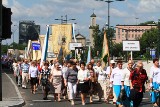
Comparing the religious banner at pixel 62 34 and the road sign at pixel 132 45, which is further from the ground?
the religious banner at pixel 62 34

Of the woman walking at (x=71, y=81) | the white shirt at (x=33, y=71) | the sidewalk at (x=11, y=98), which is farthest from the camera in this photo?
the white shirt at (x=33, y=71)

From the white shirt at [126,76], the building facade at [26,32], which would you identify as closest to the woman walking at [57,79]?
the white shirt at [126,76]

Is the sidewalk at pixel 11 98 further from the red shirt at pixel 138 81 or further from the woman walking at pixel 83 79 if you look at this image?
the red shirt at pixel 138 81

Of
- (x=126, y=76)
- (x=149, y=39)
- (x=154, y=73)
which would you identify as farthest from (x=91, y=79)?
(x=149, y=39)

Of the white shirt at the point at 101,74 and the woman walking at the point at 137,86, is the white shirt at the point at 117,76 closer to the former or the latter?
the woman walking at the point at 137,86

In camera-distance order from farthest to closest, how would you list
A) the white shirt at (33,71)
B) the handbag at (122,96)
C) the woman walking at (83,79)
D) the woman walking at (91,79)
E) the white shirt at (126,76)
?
the white shirt at (33,71) → the woman walking at (91,79) → the woman walking at (83,79) → the white shirt at (126,76) → the handbag at (122,96)

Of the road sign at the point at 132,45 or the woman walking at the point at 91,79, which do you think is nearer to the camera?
the woman walking at the point at 91,79

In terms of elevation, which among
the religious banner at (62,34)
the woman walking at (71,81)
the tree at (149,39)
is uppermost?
the tree at (149,39)

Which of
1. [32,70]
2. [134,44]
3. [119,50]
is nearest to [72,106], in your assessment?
[32,70]

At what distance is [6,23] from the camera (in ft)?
59.7

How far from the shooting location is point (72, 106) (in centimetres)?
1858

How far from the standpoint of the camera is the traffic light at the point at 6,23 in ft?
58.5

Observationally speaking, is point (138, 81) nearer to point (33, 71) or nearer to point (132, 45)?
point (33, 71)

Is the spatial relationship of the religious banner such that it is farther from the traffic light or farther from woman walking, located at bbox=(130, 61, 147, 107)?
woman walking, located at bbox=(130, 61, 147, 107)
